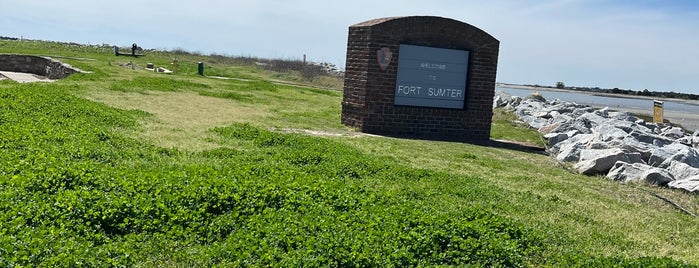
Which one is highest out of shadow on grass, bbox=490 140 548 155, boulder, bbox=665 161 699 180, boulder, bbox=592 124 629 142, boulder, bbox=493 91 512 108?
boulder, bbox=493 91 512 108

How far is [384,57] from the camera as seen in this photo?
14312mm

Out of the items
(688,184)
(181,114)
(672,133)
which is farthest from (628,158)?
(672,133)

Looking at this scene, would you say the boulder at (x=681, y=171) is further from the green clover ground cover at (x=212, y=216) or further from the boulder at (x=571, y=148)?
the green clover ground cover at (x=212, y=216)

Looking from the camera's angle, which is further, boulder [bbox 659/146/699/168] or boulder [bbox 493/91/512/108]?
boulder [bbox 493/91/512/108]

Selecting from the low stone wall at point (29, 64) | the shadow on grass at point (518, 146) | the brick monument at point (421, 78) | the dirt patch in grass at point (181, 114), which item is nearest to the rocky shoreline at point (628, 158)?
the shadow on grass at point (518, 146)

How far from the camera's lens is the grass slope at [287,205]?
16.0ft

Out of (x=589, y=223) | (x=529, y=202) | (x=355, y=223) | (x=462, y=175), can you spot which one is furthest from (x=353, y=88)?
(x=355, y=223)

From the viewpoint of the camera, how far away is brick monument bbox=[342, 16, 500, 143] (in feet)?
47.0

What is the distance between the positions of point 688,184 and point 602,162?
61.8 inches

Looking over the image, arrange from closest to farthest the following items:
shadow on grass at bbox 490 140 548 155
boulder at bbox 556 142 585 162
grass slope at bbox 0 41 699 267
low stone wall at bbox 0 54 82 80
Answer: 1. grass slope at bbox 0 41 699 267
2. boulder at bbox 556 142 585 162
3. shadow on grass at bbox 490 140 548 155
4. low stone wall at bbox 0 54 82 80

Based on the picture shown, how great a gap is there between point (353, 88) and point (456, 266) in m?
10.0

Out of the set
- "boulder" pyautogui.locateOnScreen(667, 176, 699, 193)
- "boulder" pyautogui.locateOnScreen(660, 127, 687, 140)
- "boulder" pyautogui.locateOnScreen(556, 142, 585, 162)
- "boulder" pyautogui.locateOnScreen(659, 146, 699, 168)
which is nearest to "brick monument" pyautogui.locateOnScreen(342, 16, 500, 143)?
"boulder" pyautogui.locateOnScreen(556, 142, 585, 162)

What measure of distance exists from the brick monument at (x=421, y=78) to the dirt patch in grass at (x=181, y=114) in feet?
9.70

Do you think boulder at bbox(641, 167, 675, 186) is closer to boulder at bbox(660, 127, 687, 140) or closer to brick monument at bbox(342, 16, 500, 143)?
brick monument at bbox(342, 16, 500, 143)
